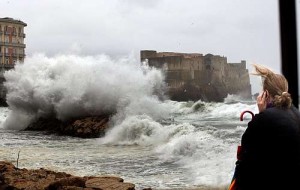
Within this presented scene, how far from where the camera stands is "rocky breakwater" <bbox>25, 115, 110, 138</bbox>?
14.0m

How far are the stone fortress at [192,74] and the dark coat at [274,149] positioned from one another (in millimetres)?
57602

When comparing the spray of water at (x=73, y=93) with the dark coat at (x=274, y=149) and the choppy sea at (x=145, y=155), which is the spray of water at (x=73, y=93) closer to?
the choppy sea at (x=145, y=155)

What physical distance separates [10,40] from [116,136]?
54.4 m

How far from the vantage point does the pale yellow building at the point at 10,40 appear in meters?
61.6

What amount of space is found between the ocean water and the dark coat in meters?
4.01

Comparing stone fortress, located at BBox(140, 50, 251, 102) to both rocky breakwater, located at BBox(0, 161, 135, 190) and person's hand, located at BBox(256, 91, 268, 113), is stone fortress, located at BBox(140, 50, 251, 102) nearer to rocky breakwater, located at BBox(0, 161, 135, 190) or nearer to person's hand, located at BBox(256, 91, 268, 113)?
rocky breakwater, located at BBox(0, 161, 135, 190)

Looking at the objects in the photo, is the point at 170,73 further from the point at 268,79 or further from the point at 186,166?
the point at 268,79

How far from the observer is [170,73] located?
201 ft

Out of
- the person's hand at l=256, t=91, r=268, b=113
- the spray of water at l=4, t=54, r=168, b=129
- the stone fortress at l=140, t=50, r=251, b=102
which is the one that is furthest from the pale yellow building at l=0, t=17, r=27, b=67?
→ the person's hand at l=256, t=91, r=268, b=113

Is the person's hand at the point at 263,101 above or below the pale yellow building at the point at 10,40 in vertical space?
below

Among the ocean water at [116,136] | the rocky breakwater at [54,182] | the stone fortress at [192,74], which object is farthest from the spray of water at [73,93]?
the stone fortress at [192,74]

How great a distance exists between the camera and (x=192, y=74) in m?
61.8

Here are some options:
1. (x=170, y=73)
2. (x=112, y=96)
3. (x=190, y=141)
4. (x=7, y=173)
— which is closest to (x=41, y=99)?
(x=112, y=96)

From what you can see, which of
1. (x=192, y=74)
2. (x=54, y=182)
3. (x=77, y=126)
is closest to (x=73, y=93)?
(x=77, y=126)
